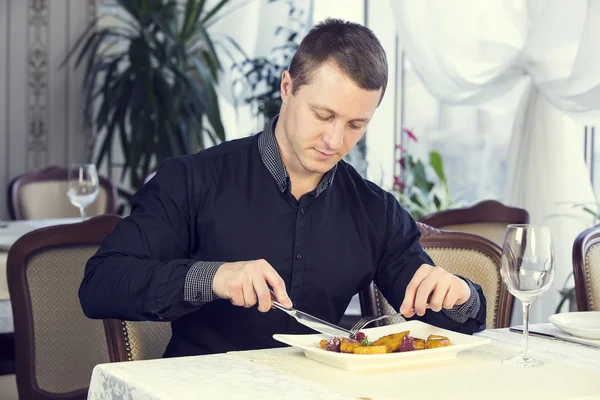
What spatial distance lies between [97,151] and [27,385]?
151 inches

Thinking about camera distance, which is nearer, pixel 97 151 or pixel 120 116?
pixel 120 116

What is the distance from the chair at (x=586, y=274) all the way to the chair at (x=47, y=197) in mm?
2580

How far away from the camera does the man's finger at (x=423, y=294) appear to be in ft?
5.06

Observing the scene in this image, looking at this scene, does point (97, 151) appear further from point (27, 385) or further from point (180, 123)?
point (27, 385)

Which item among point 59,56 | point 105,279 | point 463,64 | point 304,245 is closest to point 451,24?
point 463,64

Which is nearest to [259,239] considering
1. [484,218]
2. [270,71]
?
[484,218]

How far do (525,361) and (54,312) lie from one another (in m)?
1.26

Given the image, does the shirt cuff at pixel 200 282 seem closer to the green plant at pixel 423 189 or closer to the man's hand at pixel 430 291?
the man's hand at pixel 430 291

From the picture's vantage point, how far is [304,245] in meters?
1.84

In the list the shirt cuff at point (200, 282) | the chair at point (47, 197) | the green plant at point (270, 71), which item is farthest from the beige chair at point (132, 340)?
the green plant at point (270, 71)

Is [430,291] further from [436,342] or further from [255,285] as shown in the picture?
[255,285]

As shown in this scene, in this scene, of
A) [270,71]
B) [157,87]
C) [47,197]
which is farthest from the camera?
[157,87]

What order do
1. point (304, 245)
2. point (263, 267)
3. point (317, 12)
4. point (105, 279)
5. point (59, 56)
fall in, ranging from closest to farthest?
point (263, 267) < point (105, 279) < point (304, 245) < point (317, 12) < point (59, 56)

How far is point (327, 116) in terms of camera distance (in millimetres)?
1699
